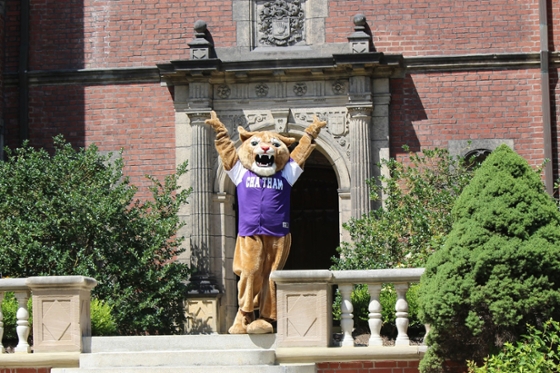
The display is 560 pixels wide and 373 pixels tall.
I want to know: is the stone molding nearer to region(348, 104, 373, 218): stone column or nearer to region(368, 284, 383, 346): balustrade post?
region(348, 104, 373, 218): stone column

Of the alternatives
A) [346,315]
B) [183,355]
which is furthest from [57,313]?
[346,315]

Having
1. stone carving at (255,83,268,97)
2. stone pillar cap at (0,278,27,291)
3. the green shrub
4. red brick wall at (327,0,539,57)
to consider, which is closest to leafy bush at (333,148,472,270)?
red brick wall at (327,0,539,57)

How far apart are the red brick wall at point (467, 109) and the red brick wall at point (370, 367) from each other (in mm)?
7587

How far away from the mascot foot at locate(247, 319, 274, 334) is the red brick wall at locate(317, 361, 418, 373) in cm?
63

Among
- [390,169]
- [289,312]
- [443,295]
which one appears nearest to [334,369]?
[289,312]

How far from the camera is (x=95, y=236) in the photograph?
15.8m

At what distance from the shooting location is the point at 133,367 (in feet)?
34.6

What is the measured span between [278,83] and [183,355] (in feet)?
26.9

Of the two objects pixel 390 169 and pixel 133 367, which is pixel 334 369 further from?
pixel 390 169

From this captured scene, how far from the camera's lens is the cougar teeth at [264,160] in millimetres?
11516

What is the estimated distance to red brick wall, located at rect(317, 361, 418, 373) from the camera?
35.2 feet

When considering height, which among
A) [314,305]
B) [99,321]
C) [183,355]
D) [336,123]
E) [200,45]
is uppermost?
[200,45]

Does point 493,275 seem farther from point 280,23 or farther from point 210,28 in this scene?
point 210,28

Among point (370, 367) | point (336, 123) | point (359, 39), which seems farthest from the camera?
point (336, 123)
